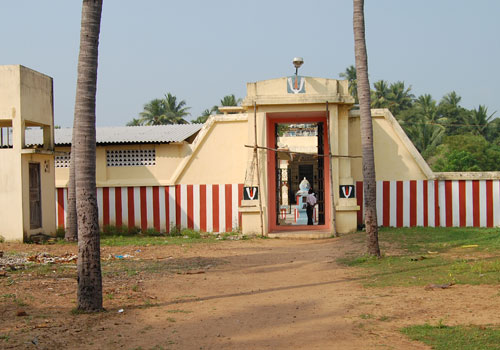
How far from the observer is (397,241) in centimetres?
1522

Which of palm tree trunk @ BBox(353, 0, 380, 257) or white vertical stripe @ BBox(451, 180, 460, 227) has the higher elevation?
palm tree trunk @ BBox(353, 0, 380, 257)

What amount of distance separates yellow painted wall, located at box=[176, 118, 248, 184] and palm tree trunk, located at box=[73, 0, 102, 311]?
12.1 m

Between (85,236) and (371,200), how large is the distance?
262 inches

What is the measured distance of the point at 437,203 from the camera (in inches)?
750

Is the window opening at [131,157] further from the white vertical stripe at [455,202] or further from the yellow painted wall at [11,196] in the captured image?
the white vertical stripe at [455,202]

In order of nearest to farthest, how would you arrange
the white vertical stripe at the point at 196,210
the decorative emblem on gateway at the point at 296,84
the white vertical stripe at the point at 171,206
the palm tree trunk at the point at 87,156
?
the palm tree trunk at the point at 87,156
the decorative emblem on gateway at the point at 296,84
the white vertical stripe at the point at 196,210
the white vertical stripe at the point at 171,206

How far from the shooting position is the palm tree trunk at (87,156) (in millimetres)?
7844

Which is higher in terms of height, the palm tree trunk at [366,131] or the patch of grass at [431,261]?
the palm tree trunk at [366,131]

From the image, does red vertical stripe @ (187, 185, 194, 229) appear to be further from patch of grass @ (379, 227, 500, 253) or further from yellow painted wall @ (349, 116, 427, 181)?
patch of grass @ (379, 227, 500, 253)

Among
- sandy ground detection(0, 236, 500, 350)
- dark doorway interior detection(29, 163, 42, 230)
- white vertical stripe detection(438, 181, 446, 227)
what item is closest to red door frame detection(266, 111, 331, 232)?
white vertical stripe detection(438, 181, 446, 227)

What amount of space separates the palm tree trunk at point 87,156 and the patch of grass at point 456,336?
426cm

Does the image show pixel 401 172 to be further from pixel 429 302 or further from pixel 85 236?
pixel 85 236

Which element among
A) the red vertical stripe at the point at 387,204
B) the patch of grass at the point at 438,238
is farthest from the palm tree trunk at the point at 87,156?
the red vertical stripe at the point at 387,204

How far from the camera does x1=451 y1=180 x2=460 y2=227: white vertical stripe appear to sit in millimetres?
18938
